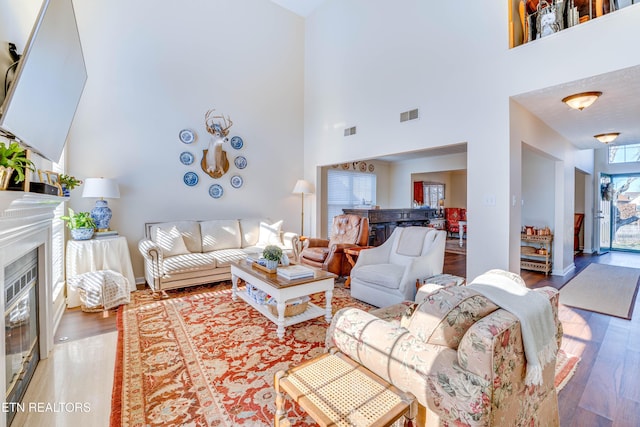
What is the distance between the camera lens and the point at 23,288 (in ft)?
6.27

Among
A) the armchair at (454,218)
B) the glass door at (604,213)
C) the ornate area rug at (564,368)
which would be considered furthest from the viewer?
the armchair at (454,218)

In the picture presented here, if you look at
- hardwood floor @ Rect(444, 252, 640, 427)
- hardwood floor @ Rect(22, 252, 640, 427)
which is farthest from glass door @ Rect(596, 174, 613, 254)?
hardwood floor @ Rect(22, 252, 640, 427)

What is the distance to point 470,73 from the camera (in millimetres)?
3512

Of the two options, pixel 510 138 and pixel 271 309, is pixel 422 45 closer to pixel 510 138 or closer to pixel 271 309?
pixel 510 138

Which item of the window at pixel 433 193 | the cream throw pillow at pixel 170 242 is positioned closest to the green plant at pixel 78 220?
the cream throw pillow at pixel 170 242

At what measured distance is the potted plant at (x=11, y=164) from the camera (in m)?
1.34

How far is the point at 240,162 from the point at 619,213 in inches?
372

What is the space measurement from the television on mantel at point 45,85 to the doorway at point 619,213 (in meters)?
10.3

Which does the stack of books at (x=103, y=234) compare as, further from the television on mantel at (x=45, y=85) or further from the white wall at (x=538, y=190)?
the white wall at (x=538, y=190)

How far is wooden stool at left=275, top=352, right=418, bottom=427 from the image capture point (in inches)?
43.3

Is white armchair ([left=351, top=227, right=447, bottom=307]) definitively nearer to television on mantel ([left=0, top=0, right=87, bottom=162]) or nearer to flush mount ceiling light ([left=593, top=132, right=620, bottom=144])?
television on mantel ([left=0, top=0, right=87, bottom=162])

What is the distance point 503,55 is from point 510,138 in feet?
3.16

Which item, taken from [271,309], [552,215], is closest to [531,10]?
[552,215]

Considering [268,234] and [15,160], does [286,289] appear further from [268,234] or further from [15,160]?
[268,234]
